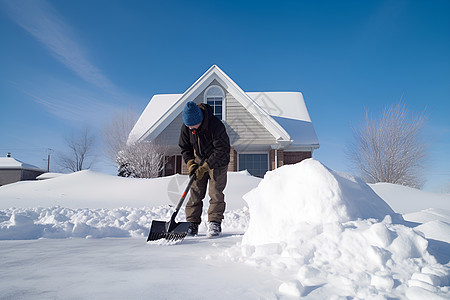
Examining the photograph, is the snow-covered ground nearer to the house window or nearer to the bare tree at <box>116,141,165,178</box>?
the bare tree at <box>116,141,165,178</box>

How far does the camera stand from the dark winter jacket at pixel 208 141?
3.39 m

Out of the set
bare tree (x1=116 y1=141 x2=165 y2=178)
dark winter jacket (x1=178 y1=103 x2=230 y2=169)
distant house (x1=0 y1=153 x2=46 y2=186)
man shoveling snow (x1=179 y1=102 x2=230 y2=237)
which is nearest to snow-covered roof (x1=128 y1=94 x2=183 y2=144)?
bare tree (x1=116 y1=141 x2=165 y2=178)

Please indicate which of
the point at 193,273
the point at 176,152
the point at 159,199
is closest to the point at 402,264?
the point at 193,273

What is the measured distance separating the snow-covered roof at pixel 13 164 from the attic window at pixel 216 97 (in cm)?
2117

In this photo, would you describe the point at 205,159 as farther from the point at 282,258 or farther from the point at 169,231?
the point at 282,258

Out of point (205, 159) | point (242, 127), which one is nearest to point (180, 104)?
point (242, 127)

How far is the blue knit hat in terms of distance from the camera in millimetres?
3197

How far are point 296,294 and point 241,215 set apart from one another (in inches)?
136

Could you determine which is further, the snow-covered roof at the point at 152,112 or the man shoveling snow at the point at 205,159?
the snow-covered roof at the point at 152,112

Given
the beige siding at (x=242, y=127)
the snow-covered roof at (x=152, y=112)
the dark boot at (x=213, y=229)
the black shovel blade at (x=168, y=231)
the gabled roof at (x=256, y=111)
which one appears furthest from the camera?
the snow-covered roof at (x=152, y=112)

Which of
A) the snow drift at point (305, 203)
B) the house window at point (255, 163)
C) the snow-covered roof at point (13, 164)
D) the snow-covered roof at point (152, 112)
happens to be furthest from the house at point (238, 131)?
the snow-covered roof at point (13, 164)

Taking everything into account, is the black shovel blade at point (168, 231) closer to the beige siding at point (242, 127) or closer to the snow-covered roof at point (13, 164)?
the beige siding at point (242, 127)

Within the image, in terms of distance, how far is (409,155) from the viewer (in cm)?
1299

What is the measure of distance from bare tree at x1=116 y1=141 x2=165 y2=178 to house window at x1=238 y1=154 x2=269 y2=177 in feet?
11.6
